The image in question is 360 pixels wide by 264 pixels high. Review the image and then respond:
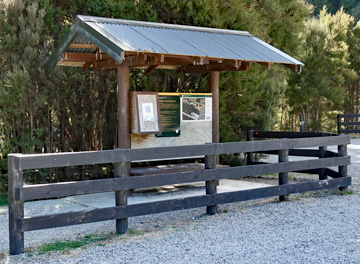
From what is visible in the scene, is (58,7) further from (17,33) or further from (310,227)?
(310,227)

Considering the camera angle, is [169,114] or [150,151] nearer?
[150,151]

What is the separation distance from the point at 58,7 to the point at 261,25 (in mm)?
5344

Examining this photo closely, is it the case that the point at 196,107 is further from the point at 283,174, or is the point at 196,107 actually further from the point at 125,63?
the point at 283,174

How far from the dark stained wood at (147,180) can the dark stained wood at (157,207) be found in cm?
26

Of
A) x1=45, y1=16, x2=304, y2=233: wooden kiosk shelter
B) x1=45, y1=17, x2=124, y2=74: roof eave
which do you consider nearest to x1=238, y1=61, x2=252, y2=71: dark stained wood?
x1=45, y1=16, x2=304, y2=233: wooden kiosk shelter

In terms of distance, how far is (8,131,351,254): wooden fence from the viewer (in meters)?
5.61

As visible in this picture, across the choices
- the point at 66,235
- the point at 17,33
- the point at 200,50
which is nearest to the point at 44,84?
the point at 17,33

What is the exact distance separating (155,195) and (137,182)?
10.3ft

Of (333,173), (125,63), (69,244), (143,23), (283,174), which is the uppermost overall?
(143,23)

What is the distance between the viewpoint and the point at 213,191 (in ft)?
24.8

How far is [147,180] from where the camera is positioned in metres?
6.77

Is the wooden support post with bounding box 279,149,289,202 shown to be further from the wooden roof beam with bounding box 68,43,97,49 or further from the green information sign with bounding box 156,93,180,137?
the wooden roof beam with bounding box 68,43,97,49

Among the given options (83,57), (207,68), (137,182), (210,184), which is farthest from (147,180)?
(207,68)

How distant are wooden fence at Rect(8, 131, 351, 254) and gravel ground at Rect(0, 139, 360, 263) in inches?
10.4
